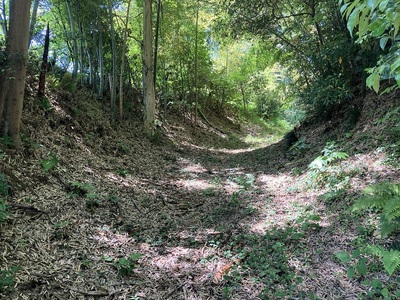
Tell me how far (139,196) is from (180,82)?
9.92 meters

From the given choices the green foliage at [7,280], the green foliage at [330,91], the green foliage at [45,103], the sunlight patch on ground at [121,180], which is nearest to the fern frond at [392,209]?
the green foliage at [7,280]

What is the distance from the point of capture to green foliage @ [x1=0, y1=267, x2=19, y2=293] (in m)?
1.87

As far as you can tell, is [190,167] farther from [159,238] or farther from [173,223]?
[159,238]

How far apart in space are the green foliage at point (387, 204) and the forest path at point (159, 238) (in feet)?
1.32

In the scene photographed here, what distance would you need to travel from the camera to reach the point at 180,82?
44.3ft

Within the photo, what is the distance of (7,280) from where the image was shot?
6.23ft

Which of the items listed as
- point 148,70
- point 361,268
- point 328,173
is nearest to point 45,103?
point 148,70

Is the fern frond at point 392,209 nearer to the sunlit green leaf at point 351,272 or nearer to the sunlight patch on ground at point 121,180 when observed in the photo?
the sunlit green leaf at point 351,272

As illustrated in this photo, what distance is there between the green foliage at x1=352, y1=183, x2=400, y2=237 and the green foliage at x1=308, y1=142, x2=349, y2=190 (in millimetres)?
1124

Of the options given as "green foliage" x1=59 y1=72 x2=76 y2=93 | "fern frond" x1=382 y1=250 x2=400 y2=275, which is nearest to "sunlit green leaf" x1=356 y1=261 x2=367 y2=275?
"fern frond" x1=382 y1=250 x2=400 y2=275

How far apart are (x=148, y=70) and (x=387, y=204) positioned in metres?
7.78

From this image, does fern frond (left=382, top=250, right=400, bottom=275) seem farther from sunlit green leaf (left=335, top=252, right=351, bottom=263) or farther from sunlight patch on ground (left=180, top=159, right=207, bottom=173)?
sunlight patch on ground (left=180, top=159, right=207, bottom=173)

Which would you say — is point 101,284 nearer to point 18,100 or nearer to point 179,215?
point 179,215

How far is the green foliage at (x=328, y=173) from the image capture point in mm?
3807
